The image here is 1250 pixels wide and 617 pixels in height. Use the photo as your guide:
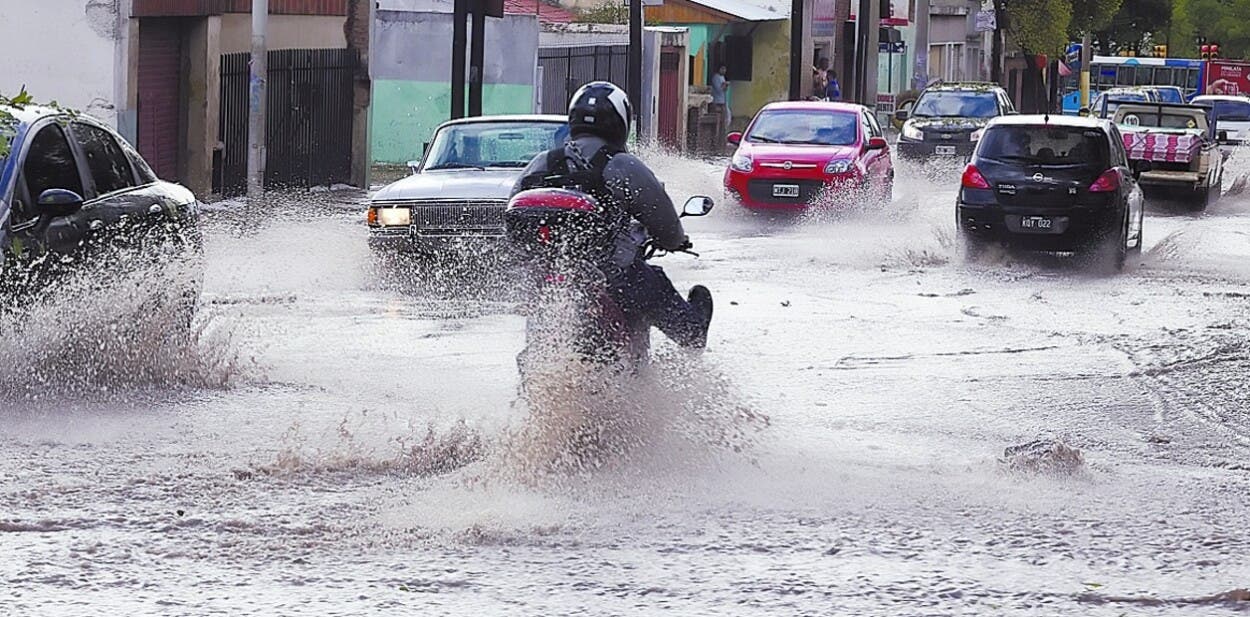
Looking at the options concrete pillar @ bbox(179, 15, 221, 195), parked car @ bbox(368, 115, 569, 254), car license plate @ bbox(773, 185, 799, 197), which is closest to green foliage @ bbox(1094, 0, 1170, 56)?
car license plate @ bbox(773, 185, 799, 197)

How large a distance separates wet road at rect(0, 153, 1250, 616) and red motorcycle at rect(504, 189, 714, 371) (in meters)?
0.29

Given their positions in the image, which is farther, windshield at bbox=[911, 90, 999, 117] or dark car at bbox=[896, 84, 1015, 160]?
windshield at bbox=[911, 90, 999, 117]

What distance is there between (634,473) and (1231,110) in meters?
38.3

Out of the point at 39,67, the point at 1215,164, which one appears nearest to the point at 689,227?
the point at 39,67

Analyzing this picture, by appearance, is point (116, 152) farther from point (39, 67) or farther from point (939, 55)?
point (939, 55)

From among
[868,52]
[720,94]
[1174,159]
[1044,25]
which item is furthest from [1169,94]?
[1174,159]

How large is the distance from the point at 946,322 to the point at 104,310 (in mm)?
6396

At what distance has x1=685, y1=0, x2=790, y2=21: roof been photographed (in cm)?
5058

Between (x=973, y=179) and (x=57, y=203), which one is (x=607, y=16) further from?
(x=57, y=203)

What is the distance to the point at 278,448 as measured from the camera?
28.9ft

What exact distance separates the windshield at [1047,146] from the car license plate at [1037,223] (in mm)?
562

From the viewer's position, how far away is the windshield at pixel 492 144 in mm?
17422

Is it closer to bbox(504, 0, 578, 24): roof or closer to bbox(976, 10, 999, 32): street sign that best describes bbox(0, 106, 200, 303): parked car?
bbox(504, 0, 578, 24): roof

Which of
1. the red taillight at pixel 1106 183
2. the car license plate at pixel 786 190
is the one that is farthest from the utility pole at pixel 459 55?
the red taillight at pixel 1106 183
